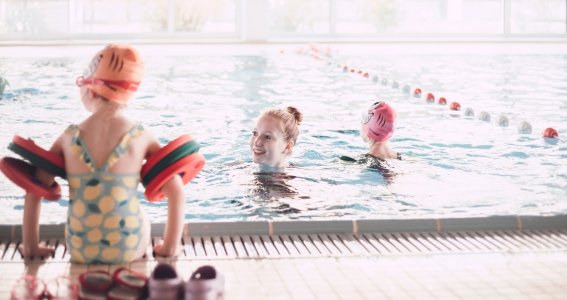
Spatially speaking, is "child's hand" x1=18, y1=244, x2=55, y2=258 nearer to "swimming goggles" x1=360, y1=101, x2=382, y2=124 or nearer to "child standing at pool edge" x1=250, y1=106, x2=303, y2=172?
"child standing at pool edge" x1=250, y1=106, x2=303, y2=172

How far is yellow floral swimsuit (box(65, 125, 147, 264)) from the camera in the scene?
3150 millimetres

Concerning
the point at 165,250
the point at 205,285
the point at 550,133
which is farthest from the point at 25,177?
the point at 550,133

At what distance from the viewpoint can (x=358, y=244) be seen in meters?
3.56

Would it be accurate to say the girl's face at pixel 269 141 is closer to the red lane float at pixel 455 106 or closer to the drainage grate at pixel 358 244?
the drainage grate at pixel 358 244

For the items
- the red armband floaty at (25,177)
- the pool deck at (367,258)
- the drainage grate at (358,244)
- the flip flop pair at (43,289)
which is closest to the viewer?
the flip flop pair at (43,289)

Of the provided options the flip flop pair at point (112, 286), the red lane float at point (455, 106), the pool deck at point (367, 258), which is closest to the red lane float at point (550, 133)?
the red lane float at point (455, 106)

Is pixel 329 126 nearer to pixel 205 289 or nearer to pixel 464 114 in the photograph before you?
pixel 464 114

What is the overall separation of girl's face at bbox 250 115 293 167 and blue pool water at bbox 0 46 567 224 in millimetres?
151

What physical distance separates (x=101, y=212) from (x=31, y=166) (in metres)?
0.33

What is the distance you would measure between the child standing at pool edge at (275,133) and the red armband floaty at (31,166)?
2.08m

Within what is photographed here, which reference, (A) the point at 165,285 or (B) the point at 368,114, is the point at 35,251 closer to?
(A) the point at 165,285

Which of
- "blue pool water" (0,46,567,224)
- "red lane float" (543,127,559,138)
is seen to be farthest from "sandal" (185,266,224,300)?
"red lane float" (543,127,559,138)

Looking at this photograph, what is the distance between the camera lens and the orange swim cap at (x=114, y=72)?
125 inches

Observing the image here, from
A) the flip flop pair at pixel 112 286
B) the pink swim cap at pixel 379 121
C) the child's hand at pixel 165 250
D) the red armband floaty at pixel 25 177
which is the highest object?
the red armband floaty at pixel 25 177
